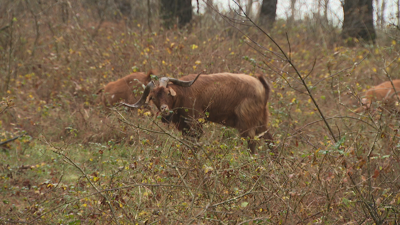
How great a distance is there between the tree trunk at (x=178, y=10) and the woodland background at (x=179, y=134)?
4 cm

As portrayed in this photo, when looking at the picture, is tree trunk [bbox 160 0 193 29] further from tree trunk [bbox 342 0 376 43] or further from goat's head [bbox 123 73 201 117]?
goat's head [bbox 123 73 201 117]

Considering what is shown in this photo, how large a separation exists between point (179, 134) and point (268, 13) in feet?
31.3

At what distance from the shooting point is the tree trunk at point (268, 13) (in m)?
15.1

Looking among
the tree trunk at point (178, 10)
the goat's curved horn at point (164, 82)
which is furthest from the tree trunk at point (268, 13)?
the goat's curved horn at point (164, 82)

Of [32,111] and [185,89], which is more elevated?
[185,89]

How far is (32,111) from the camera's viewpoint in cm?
1000

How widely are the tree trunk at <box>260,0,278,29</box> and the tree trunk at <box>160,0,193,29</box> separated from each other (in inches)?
97.8

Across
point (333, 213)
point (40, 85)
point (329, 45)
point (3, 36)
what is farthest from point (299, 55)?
point (333, 213)

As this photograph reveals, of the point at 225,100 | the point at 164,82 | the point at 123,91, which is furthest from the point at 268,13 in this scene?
the point at 164,82

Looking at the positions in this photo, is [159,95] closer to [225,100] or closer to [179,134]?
[179,134]

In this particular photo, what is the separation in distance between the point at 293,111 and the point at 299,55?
154 inches

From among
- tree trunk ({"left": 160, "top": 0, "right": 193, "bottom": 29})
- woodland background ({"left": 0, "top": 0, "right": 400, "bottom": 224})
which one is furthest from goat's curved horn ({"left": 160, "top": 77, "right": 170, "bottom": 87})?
tree trunk ({"left": 160, "top": 0, "right": 193, "bottom": 29})

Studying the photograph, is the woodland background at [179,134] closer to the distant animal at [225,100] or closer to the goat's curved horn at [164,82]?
the distant animal at [225,100]

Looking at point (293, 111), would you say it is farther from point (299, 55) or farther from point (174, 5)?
point (174, 5)
